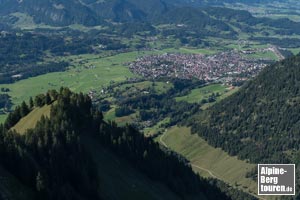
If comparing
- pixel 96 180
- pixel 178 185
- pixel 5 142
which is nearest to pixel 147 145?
pixel 178 185

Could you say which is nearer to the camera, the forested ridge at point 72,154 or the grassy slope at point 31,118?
the forested ridge at point 72,154

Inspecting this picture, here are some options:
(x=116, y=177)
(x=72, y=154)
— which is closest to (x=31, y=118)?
(x=116, y=177)

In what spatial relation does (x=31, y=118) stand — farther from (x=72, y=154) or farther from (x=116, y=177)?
(x=72, y=154)

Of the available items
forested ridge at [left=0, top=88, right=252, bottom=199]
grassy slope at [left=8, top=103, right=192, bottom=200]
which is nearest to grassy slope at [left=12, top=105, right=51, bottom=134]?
grassy slope at [left=8, top=103, right=192, bottom=200]

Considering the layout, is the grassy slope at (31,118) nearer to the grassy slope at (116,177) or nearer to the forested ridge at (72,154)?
the grassy slope at (116,177)

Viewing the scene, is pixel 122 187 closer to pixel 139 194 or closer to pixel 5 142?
pixel 139 194

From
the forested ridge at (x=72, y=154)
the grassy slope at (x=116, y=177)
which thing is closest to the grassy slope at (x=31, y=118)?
the grassy slope at (x=116, y=177)
